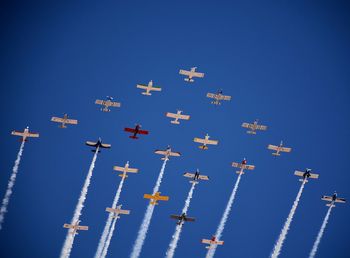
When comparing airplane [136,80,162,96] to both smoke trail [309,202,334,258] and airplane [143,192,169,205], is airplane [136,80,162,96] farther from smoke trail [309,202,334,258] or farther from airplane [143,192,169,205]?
smoke trail [309,202,334,258]

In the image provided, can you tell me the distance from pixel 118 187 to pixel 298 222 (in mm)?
16348

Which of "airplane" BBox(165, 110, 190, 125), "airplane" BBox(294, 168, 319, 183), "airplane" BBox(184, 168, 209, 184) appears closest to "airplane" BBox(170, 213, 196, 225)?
"airplane" BBox(184, 168, 209, 184)

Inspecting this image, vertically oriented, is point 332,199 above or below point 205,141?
below

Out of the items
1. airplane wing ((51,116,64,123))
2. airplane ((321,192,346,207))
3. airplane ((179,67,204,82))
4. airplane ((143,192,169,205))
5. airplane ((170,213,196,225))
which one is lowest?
airplane ((170,213,196,225))

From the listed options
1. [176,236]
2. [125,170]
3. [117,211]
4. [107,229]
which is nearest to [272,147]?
[176,236]

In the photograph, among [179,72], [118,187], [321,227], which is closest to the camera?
[179,72]

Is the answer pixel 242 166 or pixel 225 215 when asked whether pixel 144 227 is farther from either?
pixel 242 166

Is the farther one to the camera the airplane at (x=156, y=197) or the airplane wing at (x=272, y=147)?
the airplane wing at (x=272, y=147)

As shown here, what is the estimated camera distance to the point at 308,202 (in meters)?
42.0

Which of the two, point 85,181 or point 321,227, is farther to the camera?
point 321,227

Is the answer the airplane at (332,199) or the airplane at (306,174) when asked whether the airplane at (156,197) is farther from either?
the airplane at (332,199)

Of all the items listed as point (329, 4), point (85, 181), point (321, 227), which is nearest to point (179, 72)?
point (85, 181)

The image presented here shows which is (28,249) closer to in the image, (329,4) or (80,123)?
(80,123)

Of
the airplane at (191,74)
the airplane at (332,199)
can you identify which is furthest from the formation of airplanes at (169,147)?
the airplane at (332,199)
